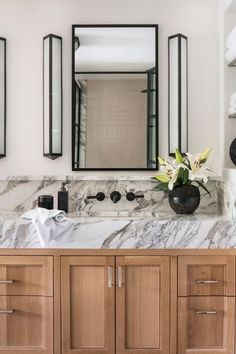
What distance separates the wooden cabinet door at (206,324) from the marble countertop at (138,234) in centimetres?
32

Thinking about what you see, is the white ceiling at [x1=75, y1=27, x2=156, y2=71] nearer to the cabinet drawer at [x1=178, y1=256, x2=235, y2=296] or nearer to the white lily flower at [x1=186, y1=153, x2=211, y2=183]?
the white lily flower at [x1=186, y1=153, x2=211, y2=183]

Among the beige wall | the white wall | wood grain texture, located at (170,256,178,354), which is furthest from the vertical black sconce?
wood grain texture, located at (170,256,178,354)

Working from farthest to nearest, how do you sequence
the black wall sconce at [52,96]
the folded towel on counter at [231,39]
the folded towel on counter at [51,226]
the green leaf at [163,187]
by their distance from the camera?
the black wall sconce at [52,96] → the green leaf at [163,187] → the folded towel on counter at [231,39] → the folded towel on counter at [51,226]

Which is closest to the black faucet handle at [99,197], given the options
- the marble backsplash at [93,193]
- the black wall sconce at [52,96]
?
the marble backsplash at [93,193]

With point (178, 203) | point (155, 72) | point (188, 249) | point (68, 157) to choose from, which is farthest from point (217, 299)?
point (155, 72)

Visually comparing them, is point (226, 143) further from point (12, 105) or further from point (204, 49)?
point (12, 105)

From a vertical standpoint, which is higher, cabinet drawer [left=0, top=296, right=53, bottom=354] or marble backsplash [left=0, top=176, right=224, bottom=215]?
marble backsplash [left=0, top=176, right=224, bottom=215]

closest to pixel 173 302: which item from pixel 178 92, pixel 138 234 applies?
pixel 138 234

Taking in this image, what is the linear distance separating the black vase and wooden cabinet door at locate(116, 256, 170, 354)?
404mm

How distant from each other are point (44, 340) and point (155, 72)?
73.8 inches

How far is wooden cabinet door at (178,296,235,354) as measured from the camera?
245cm

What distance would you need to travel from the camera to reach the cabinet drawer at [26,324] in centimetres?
246

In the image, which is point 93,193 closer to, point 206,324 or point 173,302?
point 173,302

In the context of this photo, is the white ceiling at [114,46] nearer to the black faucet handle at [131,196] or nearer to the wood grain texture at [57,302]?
the black faucet handle at [131,196]
